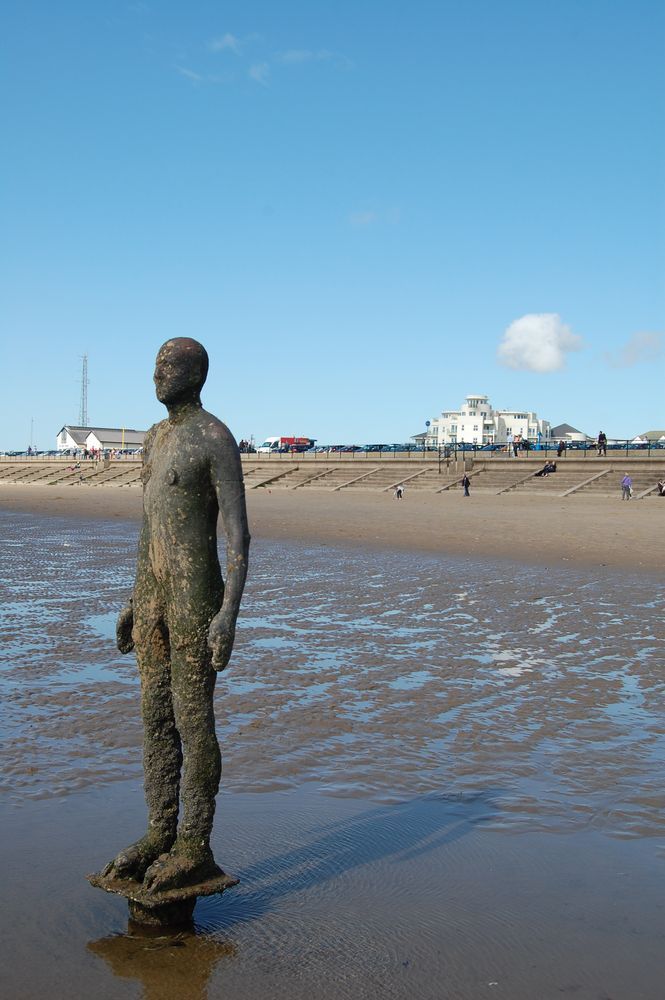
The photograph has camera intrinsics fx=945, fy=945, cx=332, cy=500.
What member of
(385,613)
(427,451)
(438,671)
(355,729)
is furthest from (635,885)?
(427,451)

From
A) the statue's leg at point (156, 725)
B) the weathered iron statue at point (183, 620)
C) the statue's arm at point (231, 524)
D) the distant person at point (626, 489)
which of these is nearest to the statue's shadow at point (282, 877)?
the weathered iron statue at point (183, 620)

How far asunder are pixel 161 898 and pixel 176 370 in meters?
2.25

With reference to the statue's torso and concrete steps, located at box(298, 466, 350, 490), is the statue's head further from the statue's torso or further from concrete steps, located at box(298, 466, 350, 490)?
concrete steps, located at box(298, 466, 350, 490)

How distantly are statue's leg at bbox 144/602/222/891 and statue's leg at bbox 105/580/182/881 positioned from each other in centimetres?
8

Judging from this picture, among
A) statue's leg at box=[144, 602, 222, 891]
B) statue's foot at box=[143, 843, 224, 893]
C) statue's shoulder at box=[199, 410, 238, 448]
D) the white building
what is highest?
the white building

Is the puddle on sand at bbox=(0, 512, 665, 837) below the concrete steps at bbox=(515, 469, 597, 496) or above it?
below

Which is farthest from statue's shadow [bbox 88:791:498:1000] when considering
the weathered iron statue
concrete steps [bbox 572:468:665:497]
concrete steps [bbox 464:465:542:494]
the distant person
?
concrete steps [bbox 464:465:542:494]

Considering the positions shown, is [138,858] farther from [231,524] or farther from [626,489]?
[626,489]

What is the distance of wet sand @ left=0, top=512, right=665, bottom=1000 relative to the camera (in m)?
3.68

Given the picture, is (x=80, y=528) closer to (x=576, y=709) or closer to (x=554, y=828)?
(x=576, y=709)

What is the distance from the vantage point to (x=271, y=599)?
1293cm

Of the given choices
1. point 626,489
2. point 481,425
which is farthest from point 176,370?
point 481,425

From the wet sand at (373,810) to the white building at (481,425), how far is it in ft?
423

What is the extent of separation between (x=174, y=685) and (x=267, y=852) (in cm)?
123
